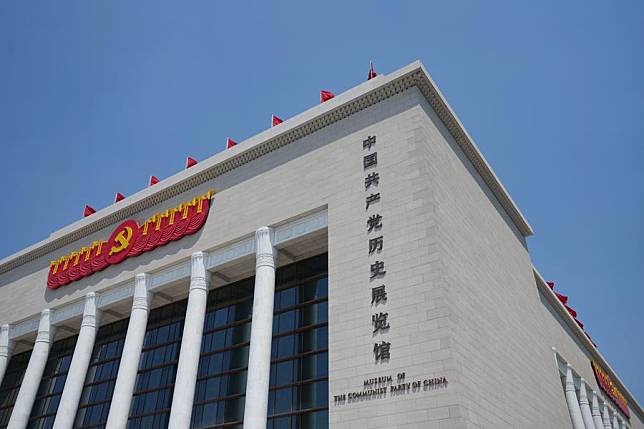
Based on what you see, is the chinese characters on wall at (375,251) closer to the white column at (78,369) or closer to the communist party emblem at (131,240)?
the communist party emblem at (131,240)

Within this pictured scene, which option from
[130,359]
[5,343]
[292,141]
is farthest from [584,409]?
[5,343]

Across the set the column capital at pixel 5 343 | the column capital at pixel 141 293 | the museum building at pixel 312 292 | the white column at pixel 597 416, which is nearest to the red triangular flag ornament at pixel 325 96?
the museum building at pixel 312 292

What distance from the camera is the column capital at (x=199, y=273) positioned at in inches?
1270

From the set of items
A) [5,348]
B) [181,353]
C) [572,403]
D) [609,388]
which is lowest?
[181,353]

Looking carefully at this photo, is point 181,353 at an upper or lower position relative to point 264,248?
lower

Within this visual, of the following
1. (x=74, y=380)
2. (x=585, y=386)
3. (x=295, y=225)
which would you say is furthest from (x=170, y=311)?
(x=585, y=386)

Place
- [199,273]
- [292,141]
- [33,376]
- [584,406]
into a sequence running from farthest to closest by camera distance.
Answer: [584,406], [33,376], [292,141], [199,273]

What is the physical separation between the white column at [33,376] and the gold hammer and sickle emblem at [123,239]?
26.5 feet

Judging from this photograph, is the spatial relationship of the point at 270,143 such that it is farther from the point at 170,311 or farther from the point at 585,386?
the point at 585,386

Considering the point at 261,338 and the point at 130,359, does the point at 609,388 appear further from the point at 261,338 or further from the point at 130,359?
the point at 130,359

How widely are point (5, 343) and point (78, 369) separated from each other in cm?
1176

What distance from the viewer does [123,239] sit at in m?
38.0

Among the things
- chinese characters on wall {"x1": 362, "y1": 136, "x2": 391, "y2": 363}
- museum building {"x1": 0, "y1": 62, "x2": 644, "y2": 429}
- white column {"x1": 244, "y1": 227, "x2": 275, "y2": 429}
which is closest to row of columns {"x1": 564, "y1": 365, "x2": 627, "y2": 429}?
museum building {"x1": 0, "y1": 62, "x2": 644, "y2": 429}

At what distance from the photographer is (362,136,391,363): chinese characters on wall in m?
23.8
